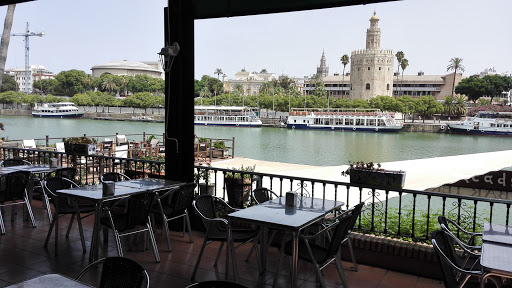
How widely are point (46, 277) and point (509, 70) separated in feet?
345

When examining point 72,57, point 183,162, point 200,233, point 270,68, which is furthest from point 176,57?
point 270,68

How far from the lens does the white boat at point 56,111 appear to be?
69562mm

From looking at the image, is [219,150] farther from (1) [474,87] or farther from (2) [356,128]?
(1) [474,87]

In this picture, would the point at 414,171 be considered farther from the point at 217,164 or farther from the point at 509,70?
the point at 509,70

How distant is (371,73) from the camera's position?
83.1m

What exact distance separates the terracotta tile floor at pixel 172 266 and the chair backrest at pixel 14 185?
47 centimetres

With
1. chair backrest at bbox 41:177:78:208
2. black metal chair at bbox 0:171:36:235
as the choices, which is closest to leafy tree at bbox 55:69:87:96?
black metal chair at bbox 0:171:36:235

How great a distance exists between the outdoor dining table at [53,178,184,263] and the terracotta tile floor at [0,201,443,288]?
0.23 metres

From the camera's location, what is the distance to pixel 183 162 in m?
4.88

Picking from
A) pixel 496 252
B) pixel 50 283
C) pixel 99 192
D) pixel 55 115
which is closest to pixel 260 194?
pixel 99 192

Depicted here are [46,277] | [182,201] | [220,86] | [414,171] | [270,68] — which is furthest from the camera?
[270,68]

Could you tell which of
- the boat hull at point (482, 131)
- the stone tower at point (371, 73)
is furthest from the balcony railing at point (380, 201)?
the stone tower at point (371, 73)

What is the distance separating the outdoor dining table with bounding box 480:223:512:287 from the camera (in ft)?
7.12

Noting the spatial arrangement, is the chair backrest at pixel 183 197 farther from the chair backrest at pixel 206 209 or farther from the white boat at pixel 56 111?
the white boat at pixel 56 111
